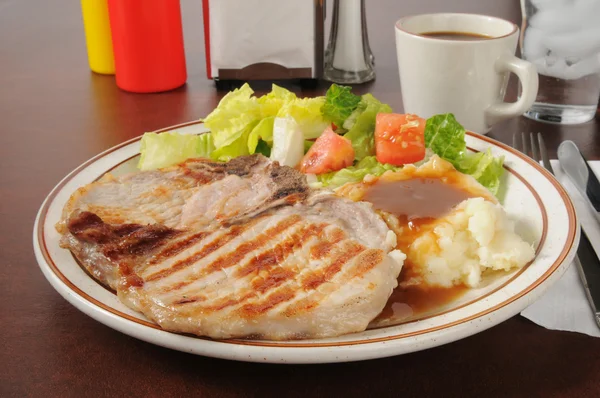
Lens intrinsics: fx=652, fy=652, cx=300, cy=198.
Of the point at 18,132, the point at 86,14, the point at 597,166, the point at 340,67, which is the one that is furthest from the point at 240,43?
the point at 597,166

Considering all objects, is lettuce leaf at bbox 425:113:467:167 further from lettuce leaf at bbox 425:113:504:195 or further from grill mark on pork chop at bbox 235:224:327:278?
grill mark on pork chop at bbox 235:224:327:278

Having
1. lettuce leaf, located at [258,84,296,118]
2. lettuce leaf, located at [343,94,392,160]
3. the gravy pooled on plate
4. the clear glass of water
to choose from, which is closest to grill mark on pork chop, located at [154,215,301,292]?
the gravy pooled on plate

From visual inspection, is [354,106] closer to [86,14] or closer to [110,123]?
[110,123]

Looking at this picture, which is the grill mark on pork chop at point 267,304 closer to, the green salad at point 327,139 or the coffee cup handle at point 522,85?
the green salad at point 327,139

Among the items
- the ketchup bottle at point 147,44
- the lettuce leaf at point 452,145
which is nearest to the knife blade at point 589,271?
the lettuce leaf at point 452,145

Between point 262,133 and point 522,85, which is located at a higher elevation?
point 522,85

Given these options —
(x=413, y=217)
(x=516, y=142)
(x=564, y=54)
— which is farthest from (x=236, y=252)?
(x=564, y=54)

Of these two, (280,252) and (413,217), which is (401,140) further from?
(280,252)

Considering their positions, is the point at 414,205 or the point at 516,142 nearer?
the point at 414,205
